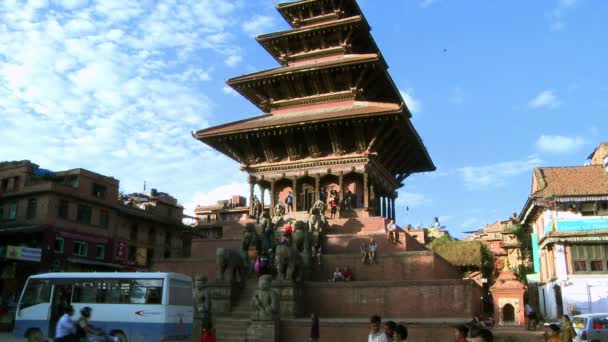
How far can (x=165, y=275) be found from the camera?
17.2 m

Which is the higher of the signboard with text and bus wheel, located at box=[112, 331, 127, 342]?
the signboard with text

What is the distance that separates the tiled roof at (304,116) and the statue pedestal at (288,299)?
10908mm

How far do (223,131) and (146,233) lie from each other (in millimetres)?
26133

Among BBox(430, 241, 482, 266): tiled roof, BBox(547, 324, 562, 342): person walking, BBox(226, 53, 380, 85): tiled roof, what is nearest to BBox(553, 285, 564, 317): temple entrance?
BBox(226, 53, 380, 85): tiled roof

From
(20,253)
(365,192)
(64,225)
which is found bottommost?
(20,253)

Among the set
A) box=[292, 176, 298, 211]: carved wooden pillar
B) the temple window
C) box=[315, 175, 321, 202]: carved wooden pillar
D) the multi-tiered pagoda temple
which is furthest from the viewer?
the temple window

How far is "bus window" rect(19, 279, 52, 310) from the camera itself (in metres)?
18.0

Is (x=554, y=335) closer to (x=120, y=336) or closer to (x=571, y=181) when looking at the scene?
(x=120, y=336)

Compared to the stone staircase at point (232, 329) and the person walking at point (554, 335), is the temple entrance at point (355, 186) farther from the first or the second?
the person walking at point (554, 335)

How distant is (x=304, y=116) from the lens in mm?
30906

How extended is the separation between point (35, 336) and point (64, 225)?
2824 cm

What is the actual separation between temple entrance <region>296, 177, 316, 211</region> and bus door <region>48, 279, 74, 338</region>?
584 inches

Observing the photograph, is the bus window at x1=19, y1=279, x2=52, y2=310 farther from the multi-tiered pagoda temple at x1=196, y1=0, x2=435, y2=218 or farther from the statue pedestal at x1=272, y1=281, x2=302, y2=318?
the multi-tiered pagoda temple at x1=196, y1=0, x2=435, y2=218

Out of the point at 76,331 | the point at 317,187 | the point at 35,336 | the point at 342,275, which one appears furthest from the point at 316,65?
the point at 76,331
